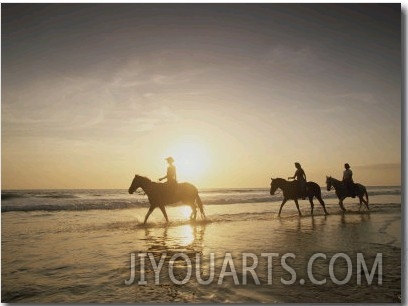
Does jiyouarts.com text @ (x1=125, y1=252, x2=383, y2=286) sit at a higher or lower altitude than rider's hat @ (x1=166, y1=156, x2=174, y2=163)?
lower

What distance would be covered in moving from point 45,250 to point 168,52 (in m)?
5.27

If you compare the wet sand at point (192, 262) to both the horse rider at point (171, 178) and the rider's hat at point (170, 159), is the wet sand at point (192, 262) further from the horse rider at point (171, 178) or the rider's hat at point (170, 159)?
the rider's hat at point (170, 159)

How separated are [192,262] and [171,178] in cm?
522

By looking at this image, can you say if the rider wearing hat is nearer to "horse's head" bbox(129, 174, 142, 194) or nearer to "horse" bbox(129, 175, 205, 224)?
"horse" bbox(129, 175, 205, 224)

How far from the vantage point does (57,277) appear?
5.59m

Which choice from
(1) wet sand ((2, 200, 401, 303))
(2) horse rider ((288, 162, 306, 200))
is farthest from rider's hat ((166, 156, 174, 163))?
(2) horse rider ((288, 162, 306, 200))

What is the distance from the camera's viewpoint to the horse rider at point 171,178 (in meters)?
10.3

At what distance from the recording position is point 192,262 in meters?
6.29

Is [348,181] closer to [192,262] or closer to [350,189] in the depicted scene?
[350,189]

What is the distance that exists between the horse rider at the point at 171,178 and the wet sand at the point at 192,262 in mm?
1633

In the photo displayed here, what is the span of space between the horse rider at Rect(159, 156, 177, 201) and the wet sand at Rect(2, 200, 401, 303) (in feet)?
5.36

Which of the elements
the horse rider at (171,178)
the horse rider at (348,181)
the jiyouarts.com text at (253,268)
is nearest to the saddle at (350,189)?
the horse rider at (348,181)

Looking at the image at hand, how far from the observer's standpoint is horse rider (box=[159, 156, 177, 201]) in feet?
33.9

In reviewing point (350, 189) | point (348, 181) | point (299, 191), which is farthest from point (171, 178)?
point (350, 189)
